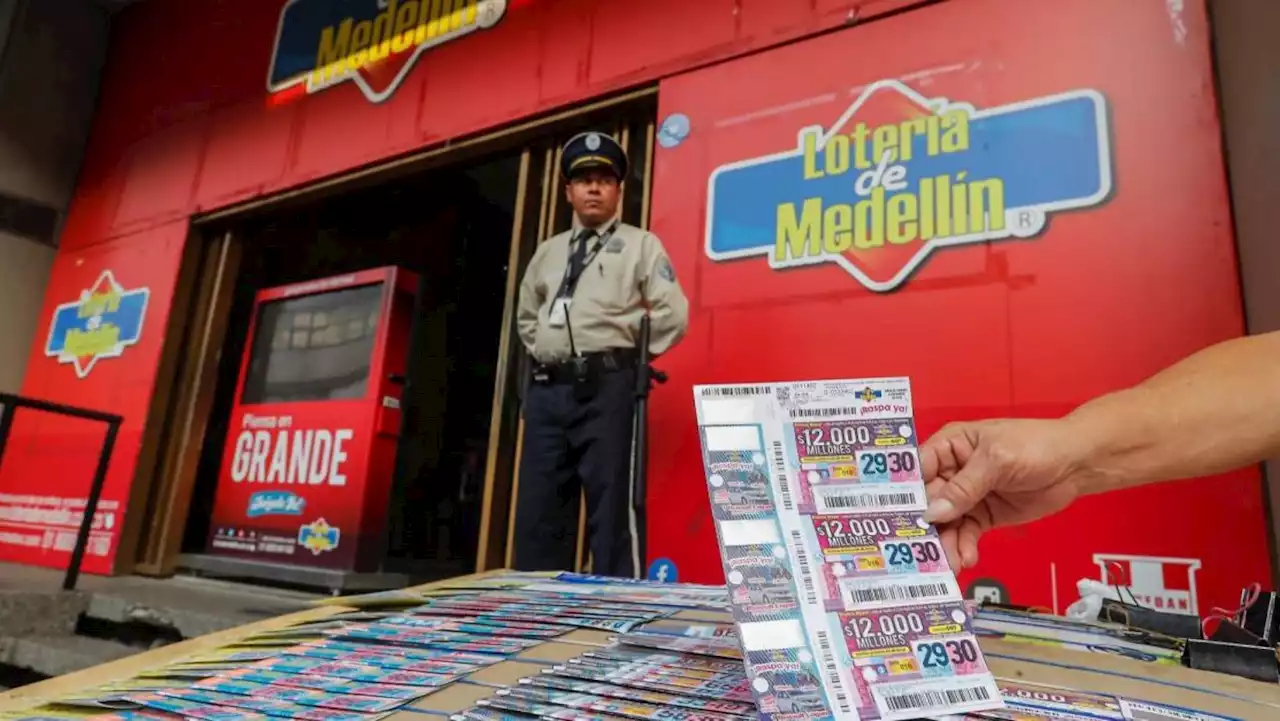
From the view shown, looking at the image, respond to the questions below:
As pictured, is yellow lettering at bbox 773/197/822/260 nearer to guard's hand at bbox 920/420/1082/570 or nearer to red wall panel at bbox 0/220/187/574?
guard's hand at bbox 920/420/1082/570

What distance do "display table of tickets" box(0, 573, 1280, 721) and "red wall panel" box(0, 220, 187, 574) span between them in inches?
124

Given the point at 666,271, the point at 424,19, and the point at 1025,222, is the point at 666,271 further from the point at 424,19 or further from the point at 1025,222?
the point at 424,19

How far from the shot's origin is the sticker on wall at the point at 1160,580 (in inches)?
56.0

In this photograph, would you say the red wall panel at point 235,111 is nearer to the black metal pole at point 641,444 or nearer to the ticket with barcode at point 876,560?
the black metal pole at point 641,444

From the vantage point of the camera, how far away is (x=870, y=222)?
192 cm

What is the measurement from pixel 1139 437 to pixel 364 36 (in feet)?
11.4

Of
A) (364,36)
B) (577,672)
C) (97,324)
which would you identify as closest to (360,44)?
(364,36)

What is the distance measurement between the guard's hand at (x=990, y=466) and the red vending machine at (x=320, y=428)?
2.57 m

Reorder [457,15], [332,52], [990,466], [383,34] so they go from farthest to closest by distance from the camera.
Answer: [332,52] → [383,34] → [457,15] → [990,466]

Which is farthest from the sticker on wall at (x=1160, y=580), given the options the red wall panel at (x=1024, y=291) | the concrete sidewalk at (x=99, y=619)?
the concrete sidewalk at (x=99, y=619)

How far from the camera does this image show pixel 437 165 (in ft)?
10.0

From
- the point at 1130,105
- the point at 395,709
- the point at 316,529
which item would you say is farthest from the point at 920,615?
the point at 316,529

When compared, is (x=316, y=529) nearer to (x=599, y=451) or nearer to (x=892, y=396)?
(x=599, y=451)

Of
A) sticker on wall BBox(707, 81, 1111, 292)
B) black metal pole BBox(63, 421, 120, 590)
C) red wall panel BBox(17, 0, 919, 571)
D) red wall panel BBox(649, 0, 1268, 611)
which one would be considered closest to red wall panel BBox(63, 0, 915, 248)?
red wall panel BBox(17, 0, 919, 571)
